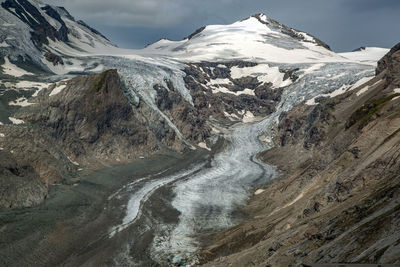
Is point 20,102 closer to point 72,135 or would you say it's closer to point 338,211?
point 72,135

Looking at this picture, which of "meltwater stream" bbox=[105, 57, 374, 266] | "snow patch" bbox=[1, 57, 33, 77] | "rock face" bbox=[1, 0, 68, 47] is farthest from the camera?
"rock face" bbox=[1, 0, 68, 47]

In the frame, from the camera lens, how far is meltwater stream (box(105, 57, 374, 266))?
4231 cm

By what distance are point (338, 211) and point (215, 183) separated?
1883 inches

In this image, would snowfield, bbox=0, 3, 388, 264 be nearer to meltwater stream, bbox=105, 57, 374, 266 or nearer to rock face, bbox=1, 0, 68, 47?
meltwater stream, bbox=105, 57, 374, 266

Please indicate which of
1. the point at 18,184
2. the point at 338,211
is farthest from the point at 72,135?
the point at 338,211

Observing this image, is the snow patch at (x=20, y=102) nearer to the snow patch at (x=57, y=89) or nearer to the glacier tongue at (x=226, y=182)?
the snow patch at (x=57, y=89)

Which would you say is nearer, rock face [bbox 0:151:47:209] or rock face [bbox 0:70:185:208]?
rock face [bbox 0:151:47:209]

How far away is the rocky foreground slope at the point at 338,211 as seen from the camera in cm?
1578

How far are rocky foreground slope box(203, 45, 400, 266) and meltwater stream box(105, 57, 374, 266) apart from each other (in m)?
4.46

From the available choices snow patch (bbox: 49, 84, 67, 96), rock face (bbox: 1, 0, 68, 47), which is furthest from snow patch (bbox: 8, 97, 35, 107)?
rock face (bbox: 1, 0, 68, 47)

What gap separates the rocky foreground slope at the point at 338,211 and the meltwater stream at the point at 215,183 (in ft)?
14.6

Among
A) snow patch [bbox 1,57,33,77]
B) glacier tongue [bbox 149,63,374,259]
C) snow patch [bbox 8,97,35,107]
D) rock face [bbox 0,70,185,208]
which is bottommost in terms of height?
glacier tongue [bbox 149,63,374,259]

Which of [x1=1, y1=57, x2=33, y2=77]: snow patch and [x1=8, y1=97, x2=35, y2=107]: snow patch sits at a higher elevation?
[x1=1, y1=57, x2=33, y2=77]: snow patch

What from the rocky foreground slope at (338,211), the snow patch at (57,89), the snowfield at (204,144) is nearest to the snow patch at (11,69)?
the snowfield at (204,144)
